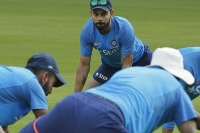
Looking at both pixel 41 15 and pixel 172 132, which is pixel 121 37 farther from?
pixel 41 15

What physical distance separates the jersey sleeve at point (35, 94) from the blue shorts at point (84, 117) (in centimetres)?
109

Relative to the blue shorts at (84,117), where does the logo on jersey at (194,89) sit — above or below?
below

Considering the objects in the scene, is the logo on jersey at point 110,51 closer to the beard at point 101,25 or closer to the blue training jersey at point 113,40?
the blue training jersey at point 113,40

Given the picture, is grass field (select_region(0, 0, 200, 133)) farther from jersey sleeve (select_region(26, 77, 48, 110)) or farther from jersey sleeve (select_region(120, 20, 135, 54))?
jersey sleeve (select_region(26, 77, 48, 110))

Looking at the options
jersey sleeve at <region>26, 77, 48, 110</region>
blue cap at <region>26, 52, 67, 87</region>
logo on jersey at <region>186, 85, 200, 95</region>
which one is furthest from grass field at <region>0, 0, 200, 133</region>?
jersey sleeve at <region>26, 77, 48, 110</region>

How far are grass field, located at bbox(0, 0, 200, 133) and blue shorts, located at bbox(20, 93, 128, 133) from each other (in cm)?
589

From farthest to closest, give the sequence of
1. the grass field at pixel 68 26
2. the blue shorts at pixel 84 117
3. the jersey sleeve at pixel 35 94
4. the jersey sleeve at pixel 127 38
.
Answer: the grass field at pixel 68 26 < the jersey sleeve at pixel 127 38 < the jersey sleeve at pixel 35 94 < the blue shorts at pixel 84 117

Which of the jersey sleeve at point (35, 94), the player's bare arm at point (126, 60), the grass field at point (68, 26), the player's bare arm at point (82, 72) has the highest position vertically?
the jersey sleeve at point (35, 94)

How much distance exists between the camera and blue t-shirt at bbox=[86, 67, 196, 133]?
5945 millimetres

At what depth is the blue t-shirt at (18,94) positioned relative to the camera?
23.5 ft

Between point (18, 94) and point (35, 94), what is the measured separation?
0.64ft

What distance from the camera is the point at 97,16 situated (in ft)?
35.8

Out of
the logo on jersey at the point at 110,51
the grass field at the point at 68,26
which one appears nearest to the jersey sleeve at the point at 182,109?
the logo on jersey at the point at 110,51

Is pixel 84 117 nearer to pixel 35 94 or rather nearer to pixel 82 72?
pixel 35 94
